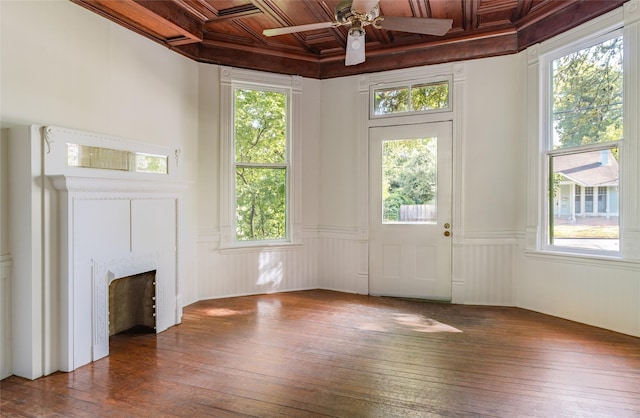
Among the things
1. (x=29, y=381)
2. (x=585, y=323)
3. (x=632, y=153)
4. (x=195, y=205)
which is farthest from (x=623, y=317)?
(x=29, y=381)

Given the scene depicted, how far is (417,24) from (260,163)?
270cm

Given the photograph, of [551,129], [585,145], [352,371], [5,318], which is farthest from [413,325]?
[5,318]

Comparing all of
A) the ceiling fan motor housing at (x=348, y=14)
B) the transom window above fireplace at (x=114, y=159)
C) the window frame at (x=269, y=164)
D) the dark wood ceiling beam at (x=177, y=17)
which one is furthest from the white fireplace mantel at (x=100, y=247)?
the ceiling fan motor housing at (x=348, y=14)

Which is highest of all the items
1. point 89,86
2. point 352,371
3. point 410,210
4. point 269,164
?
point 89,86

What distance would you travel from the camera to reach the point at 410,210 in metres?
4.75

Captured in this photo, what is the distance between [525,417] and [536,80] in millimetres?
3524

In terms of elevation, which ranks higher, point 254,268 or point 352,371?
point 254,268

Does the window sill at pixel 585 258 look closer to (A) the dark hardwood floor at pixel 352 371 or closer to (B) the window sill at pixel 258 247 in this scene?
(A) the dark hardwood floor at pixel 352 371

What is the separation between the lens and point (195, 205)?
4496mm

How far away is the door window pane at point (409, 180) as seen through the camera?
4652mm

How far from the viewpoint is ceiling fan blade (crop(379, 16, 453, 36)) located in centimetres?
277

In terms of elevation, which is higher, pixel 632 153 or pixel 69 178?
pixel 632 153

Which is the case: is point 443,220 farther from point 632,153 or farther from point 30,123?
point 30,123

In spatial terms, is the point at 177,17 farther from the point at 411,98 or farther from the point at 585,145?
the point at 585,145
